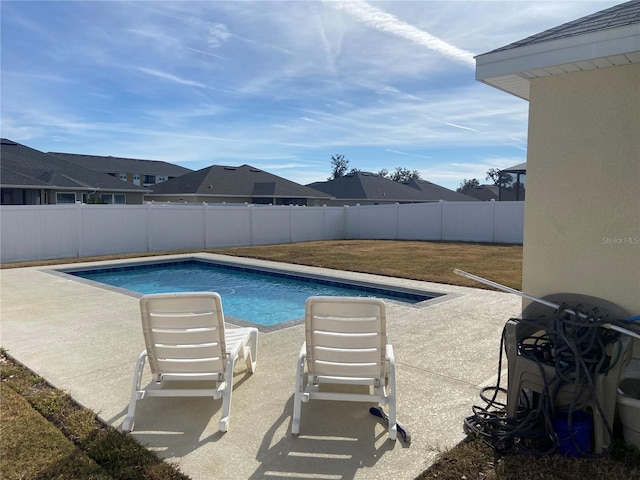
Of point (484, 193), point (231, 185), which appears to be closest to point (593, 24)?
point (231, 185)

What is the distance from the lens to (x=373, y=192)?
1457 inches

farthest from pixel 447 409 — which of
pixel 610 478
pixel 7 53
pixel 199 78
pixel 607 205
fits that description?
pixel 199 78

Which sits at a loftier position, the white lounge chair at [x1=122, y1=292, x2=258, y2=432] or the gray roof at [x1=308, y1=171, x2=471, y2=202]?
the gray roof at [x1=308, y1=171, x2=471, y2=202]

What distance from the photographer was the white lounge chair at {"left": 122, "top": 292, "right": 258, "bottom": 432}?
3.53 meters

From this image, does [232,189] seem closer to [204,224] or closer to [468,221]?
[204,224]

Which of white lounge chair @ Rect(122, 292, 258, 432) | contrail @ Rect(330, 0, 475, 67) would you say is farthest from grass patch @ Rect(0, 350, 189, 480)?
contrail @ Rect(330, 0, 475, 67)

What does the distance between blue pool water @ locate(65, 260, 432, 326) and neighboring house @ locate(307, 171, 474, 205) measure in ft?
75.4

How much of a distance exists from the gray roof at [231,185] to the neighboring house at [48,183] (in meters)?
4.84

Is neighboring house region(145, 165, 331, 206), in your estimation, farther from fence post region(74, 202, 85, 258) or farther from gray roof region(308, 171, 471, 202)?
fence post region(74, 202, 85, 258)

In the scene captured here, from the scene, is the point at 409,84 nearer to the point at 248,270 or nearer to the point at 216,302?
the point at 248,270

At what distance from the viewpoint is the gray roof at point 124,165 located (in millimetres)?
36759

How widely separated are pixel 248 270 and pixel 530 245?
34.2 feet

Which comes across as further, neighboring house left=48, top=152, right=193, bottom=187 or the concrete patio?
neighboring house left=48, top=152, right=193, bottom=187

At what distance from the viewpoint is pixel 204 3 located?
Result: 1023 cm
